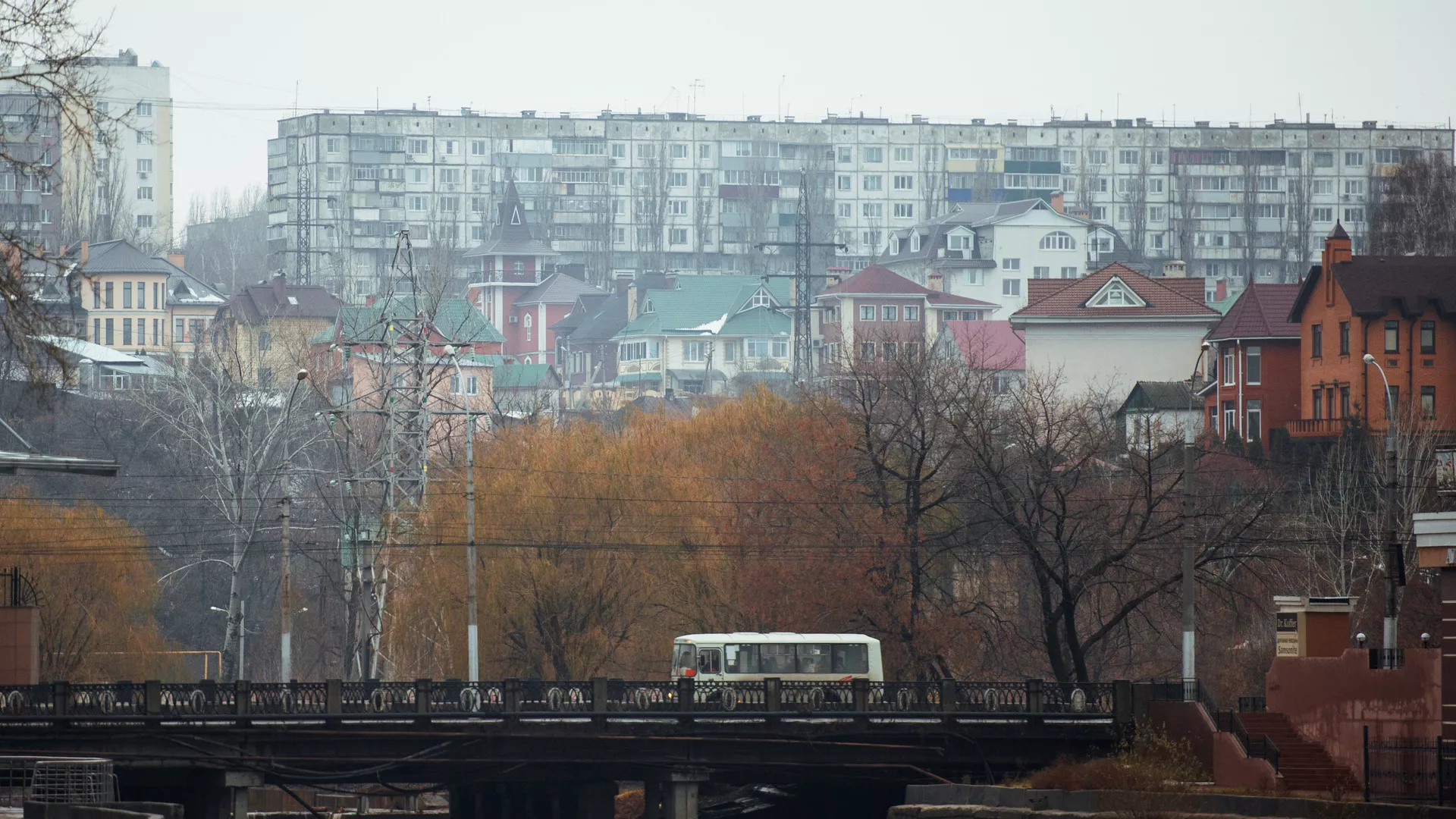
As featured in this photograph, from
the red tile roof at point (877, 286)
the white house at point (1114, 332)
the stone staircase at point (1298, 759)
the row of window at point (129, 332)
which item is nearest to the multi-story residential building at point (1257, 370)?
the white house at point (1114, 332)

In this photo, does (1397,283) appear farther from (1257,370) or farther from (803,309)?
(803,309)

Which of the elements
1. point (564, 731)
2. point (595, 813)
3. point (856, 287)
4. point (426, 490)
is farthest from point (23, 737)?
point (856, 287)

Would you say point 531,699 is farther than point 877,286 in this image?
No

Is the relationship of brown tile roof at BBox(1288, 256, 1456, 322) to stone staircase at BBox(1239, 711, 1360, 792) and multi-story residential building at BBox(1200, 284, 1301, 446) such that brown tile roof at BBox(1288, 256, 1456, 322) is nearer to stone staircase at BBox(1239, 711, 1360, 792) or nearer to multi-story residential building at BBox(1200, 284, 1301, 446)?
multi-story residential building at BBox(1200, 284, 1301, 446)

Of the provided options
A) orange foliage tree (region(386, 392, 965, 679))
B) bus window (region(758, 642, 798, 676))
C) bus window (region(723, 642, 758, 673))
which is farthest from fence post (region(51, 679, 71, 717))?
bus window (region(758, 642, 798, 676))

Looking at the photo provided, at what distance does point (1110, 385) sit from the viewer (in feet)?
371

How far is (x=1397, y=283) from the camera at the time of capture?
89.4m

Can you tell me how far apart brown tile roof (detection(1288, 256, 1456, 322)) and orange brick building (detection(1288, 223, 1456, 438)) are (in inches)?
1.3

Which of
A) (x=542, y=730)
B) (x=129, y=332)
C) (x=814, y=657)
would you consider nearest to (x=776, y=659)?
(x=814, y=657)

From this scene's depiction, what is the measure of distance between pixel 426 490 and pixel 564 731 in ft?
75.2

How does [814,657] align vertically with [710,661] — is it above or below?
above

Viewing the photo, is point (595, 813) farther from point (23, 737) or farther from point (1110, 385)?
point (1110, 385)

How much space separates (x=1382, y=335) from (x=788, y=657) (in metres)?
43.4

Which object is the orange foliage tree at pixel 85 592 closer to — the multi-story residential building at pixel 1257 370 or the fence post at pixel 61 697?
the fence post at pixel 61 697
